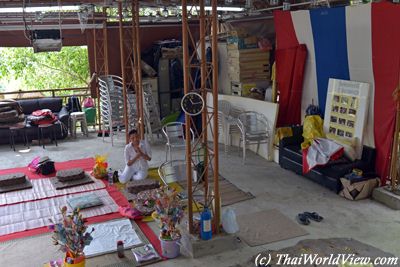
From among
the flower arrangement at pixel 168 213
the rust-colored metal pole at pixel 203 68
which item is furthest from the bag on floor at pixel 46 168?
Result: the rust-colored metal pole at pixel 203 68

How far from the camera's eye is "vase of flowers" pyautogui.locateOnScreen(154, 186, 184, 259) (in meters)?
4.47

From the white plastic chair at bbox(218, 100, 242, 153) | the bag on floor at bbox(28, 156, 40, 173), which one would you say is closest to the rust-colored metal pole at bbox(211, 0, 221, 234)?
the white plastic chair at bbox(218, 100, 242, 153)

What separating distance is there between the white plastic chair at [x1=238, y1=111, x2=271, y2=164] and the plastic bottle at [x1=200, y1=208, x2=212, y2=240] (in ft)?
10.5

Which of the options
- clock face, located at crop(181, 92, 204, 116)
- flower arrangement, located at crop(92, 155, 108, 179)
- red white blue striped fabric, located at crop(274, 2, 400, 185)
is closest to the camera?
clock face, located at crop(181, 92, 204, 116)

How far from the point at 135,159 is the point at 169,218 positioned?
2.38 m

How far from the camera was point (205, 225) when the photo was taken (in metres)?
4.57

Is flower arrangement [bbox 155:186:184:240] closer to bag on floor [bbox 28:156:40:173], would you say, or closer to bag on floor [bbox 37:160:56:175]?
bag on floor [bbox 37:160:56:175]

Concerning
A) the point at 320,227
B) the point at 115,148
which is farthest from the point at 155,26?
the point at 320,227

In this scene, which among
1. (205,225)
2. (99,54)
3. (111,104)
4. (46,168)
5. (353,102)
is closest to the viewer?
(205,225)

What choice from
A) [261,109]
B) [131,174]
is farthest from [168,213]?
[261,109]

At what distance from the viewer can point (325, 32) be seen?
6.96 m

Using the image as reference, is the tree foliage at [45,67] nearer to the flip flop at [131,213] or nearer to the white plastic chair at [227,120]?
the white plastic chair at [227,120]

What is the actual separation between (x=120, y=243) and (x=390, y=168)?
3817 mm

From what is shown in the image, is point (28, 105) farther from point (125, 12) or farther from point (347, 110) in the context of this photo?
point (347, 110)
